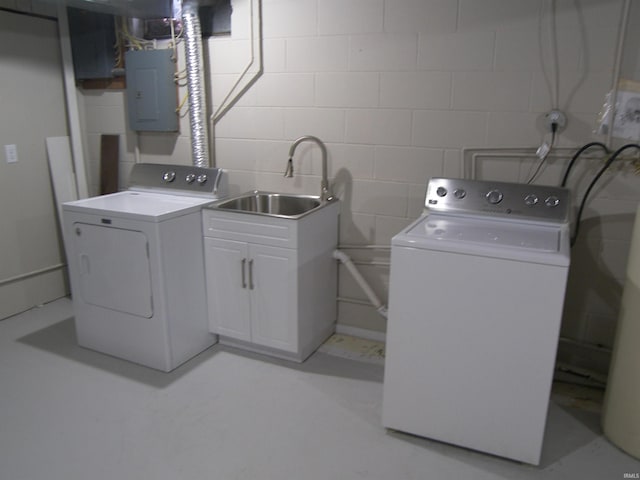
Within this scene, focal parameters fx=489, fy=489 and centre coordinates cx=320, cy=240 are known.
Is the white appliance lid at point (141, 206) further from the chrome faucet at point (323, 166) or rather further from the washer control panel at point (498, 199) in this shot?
the washer control panel at point (498, 199)

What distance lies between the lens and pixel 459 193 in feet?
8.32

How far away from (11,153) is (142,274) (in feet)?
5.24

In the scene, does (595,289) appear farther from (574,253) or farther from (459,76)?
(459,76)

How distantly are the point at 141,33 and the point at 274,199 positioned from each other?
161 centimetres

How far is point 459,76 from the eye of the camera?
2.67 m

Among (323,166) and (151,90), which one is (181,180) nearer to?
(151,90)

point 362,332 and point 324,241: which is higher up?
point 324,241


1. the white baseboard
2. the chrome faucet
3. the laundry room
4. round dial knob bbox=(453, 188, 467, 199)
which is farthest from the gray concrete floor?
round dial knob bbox=(453, 188, 467, 199)

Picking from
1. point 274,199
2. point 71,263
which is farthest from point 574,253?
point 71,263

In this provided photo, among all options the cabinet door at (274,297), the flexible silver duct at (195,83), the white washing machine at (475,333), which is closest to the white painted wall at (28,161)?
the flexible silver duct at (195,83)

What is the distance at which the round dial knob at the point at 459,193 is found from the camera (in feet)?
→ 8.30

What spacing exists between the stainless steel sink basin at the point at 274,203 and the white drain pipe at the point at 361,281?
35 centimetres

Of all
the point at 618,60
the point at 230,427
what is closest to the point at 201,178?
the point at 230,427

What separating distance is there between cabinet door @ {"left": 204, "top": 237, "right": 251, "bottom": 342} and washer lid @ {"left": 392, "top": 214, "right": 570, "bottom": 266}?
3.65 ft
